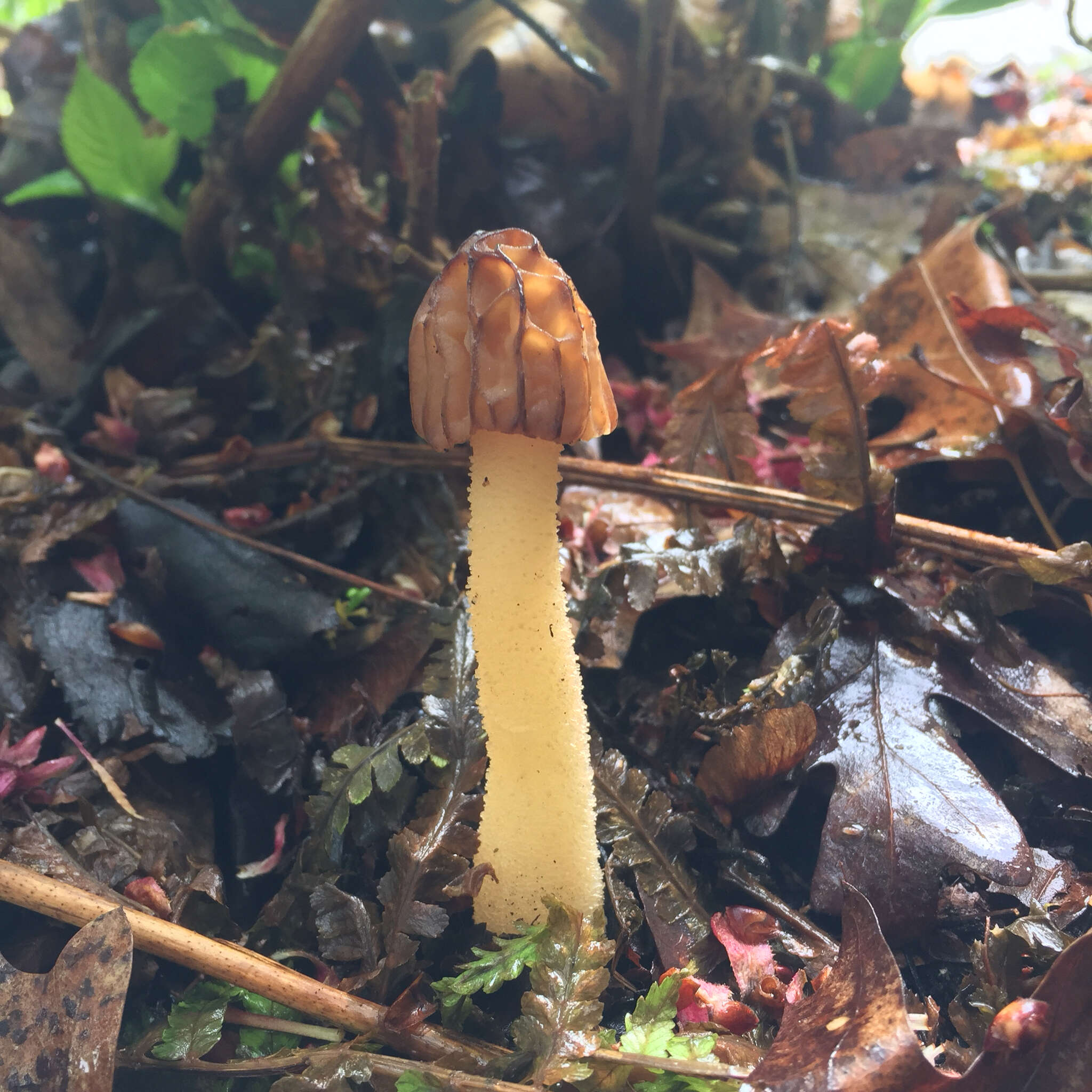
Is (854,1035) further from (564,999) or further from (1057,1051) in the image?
(564,999)

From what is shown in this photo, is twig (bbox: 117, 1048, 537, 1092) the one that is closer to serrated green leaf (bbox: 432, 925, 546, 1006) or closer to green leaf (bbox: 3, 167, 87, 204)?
serrated green leaf (bbox: 432, 925, 546, 1006)

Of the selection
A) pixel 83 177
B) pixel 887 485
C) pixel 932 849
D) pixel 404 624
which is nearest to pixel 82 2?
pixel 83 177

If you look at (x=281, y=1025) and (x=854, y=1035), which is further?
(x=281, y=1025)

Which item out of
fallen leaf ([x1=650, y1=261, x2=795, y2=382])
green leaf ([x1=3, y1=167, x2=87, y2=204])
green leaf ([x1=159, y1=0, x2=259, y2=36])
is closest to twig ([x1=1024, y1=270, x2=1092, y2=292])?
fallen leaf ([x1=650, y1=261, x2=795, y2=382])

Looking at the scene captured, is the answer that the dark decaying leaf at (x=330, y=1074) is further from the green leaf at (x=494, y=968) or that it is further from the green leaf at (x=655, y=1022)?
the green leaf at (x=655, y=1022)

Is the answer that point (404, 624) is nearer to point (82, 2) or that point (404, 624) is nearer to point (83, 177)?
point (83, 177)

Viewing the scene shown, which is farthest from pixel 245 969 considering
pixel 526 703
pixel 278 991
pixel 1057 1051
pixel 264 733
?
pixel 1057 1051

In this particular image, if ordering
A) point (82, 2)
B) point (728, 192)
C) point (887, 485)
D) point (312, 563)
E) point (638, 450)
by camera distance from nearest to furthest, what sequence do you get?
point (887, 485)
point (312, 563)
point (638, 450)
point (82, 2)
point (728, 192)
